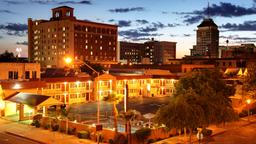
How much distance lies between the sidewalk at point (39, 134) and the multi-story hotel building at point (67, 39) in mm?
105482

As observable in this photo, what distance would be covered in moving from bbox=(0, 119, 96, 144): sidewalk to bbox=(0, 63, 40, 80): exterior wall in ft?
59.9

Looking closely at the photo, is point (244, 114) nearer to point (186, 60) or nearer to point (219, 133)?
point (219, 133)

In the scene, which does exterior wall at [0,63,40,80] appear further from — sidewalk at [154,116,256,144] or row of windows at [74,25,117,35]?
row of windows at [74,25,117,35]

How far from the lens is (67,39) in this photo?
148m

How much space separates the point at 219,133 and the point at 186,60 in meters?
85.5

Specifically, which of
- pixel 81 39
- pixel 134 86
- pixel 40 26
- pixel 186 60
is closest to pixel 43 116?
pixel 134 86

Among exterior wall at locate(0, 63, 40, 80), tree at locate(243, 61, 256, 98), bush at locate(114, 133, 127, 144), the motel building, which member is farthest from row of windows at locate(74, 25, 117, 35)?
bush at locate(114, 133, 127, 144)

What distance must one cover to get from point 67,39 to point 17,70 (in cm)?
9079

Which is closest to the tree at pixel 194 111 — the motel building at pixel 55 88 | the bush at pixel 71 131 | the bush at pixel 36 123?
the motel building at pixel 55 88

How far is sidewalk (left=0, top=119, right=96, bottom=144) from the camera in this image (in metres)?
32.1

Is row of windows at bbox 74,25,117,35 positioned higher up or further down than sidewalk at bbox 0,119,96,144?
higher up

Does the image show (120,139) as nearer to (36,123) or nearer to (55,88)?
(36,123)

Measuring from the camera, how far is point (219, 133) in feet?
118

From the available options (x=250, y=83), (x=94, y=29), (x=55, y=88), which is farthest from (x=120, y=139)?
(x=94, y=29)
